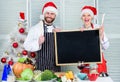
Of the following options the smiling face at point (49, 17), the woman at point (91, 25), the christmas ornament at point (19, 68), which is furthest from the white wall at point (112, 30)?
the christmas ornament at point (19, 68)

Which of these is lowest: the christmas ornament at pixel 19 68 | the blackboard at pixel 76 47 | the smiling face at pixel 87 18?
the christmas ornament at pixel 19 68

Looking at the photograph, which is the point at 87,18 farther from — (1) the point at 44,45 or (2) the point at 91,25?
(1) the point at 44,45

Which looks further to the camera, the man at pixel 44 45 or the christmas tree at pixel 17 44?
the christmas tree at pixel 17 44

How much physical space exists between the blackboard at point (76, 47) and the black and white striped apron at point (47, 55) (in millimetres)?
257

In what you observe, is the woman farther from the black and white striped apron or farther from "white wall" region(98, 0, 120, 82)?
"white wall" region(98, 0, 120, 82)

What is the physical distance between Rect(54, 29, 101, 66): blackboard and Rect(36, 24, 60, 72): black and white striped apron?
26cm

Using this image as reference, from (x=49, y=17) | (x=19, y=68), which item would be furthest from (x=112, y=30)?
(x=19, y=68)

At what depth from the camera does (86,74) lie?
8.87 ft

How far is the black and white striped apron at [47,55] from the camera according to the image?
312 centimetres

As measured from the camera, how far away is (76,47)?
2.87 m

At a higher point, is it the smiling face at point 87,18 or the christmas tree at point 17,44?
the smiling face at point 87,18

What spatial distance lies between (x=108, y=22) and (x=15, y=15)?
1214 mm

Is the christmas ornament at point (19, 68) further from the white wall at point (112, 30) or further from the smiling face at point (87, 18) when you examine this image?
the white wall at point (112, 30)

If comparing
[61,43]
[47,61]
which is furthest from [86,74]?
[47,61]
